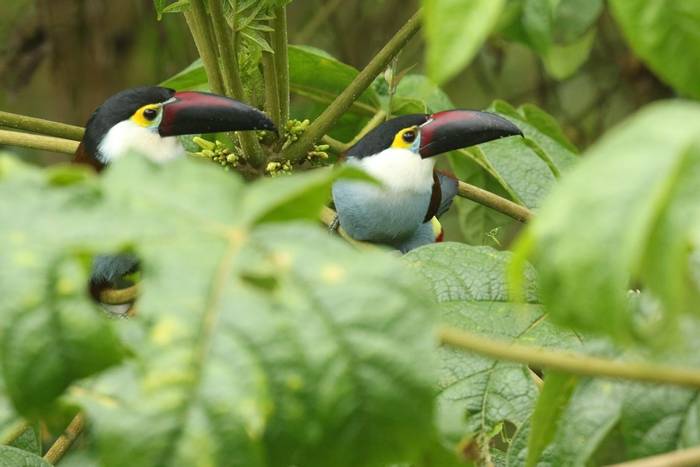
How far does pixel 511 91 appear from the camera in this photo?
140 inches

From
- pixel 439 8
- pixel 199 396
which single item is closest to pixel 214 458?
pixel 199 396

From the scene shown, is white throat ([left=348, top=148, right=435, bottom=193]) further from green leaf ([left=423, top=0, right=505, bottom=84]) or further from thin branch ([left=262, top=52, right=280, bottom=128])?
green leaf ([left=423, top=0, right=505, bottom=84])

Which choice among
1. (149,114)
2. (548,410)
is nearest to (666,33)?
(548,410)

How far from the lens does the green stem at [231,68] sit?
147 centimetres

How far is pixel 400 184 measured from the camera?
2.07 metres

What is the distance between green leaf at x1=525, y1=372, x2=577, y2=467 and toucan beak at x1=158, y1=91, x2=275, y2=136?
27.7 inches

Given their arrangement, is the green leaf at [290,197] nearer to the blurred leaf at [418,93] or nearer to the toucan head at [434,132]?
the toucan head at [434,132]

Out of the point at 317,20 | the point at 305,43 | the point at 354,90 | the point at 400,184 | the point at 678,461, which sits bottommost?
the point at 305,43

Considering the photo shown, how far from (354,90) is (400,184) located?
0.48 meters

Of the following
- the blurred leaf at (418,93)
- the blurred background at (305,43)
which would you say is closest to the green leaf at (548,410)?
the blurred leaf at (418,93)

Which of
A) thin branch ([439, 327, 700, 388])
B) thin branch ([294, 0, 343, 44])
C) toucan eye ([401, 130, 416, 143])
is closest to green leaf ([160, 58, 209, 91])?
toucan eye ([401, 130, 416, 143])

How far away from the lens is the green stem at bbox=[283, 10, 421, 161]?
154 centimetres

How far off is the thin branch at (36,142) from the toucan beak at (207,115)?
0.15 meters

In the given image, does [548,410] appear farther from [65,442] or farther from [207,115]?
[207,115]
